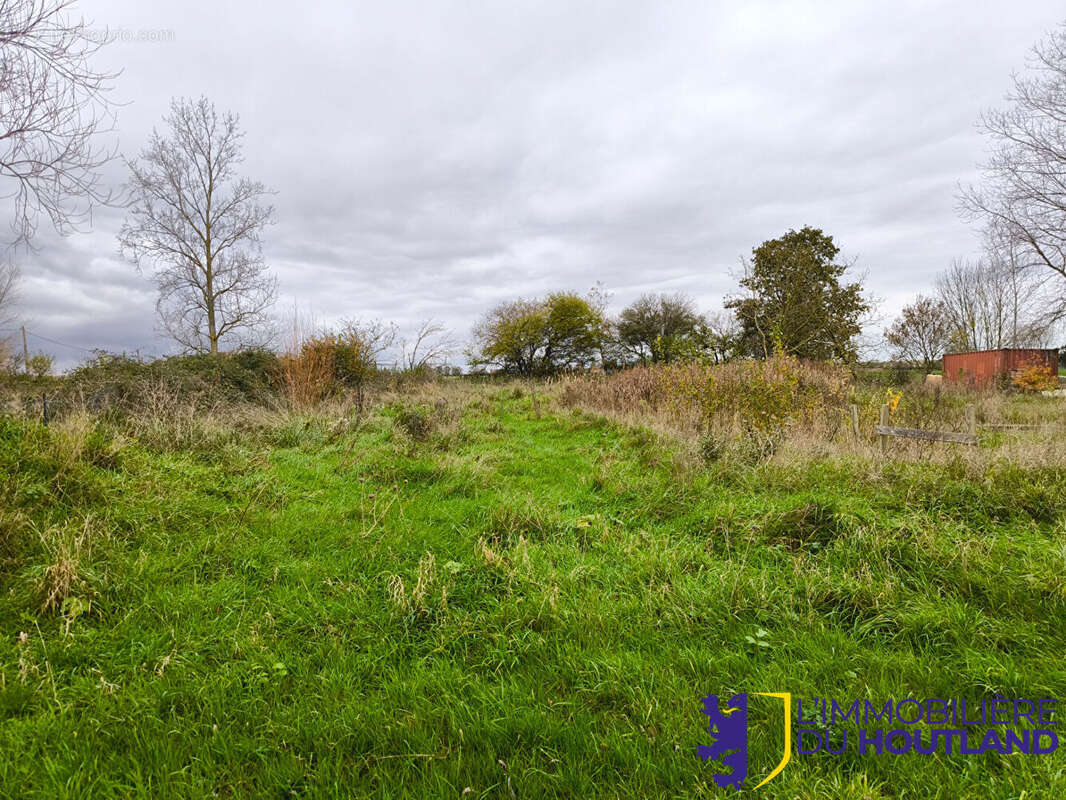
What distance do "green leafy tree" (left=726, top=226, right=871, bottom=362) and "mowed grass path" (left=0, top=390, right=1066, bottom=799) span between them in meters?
17.1

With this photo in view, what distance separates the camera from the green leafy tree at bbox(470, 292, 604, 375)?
1037 inches

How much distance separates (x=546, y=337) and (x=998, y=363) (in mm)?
21053

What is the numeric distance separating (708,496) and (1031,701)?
8.98 feet

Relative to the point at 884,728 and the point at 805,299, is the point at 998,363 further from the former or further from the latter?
the point at 884,728

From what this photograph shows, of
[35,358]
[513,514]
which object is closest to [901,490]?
[513,514]

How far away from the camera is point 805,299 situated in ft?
63.5

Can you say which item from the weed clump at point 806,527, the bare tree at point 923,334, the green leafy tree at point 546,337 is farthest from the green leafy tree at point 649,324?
the weed clump at point 806,527

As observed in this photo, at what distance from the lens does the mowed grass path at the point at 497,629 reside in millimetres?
1644

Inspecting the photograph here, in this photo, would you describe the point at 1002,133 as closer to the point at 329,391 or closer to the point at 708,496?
the point at 708,496

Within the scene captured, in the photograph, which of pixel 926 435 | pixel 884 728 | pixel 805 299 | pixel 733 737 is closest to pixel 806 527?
pixel 884 728

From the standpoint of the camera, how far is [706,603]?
2.68 metres

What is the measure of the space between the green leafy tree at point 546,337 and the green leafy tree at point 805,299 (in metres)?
8.49

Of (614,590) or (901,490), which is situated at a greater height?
(901,490)

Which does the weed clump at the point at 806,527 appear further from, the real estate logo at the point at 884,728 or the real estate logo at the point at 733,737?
the real estate logo at the point at 733,737
